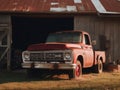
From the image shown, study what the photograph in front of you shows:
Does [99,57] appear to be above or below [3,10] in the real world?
below

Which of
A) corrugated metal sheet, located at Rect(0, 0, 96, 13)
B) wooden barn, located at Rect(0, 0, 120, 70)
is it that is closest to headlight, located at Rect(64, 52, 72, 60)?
wooden barn, located at Rect(0, 0, 120, 70)

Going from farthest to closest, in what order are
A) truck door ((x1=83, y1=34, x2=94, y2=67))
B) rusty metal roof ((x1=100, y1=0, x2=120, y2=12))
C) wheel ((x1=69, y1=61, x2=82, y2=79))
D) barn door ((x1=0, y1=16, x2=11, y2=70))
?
1. rusty metal roof ((x1=100, y1=0, x2=120, y2=12))
2. barn door ((x1=0, y1=16, x2=11, y2=70))
3. truck door ((x1=83, y1=34, x2=94, y2=67))
4. wheel ((x1=69, y1=61, x2=82, y2=79))

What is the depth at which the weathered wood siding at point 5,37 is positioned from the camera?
2144cm

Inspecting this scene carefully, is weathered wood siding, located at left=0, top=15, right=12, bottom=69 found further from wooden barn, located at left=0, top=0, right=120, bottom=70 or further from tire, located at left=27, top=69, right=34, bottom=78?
tire, located at left=27, top=69, right=34, bottom=78

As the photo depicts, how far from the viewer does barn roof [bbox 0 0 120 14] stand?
21.2 m

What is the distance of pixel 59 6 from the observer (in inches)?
867

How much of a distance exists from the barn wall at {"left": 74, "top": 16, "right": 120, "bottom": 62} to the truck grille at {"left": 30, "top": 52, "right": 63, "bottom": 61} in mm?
6241

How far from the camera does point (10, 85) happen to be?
14695 mm

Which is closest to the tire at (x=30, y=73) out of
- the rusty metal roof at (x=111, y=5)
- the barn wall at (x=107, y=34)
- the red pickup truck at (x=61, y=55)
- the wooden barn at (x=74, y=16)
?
the red pickup truck at (x=61, y=55)

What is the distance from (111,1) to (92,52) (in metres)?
6.67

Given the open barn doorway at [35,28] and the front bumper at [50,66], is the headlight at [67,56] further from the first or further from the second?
the open barn doorway at [35,28]

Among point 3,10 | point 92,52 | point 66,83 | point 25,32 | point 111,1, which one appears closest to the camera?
point 66,83

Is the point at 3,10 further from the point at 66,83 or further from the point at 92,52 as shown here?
the point at 66,83

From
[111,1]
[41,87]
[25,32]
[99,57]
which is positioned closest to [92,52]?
[99,57]
